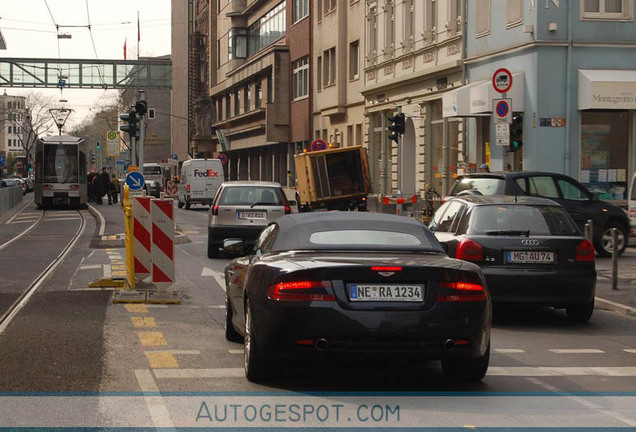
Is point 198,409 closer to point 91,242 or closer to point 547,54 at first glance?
point 91,242

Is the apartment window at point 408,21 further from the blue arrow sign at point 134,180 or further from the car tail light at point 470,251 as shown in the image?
the car tail light at point 470,251

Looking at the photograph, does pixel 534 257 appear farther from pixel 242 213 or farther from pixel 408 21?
pixel 408 21

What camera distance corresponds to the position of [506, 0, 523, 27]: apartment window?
101 feet

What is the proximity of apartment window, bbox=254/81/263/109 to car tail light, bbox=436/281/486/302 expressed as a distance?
194 feet

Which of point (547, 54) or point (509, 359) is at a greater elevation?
point (547, 54)

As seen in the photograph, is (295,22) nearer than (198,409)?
No

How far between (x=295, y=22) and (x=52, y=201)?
16561mm

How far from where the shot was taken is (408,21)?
40.7 metres

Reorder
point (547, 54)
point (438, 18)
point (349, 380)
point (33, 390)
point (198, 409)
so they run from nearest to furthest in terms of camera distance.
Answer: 1. point (198, 409)
2. point (33, 390)
3. point (349, 380)
4. point (547, 54)
5. point (438, 18)

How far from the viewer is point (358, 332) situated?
771cm

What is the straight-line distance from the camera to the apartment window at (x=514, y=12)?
30.6 metres

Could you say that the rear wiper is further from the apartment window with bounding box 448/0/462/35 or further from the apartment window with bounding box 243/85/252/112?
the apartment window with bounding box 243/85/252/112

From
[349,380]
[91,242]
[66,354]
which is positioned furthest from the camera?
[91,242]

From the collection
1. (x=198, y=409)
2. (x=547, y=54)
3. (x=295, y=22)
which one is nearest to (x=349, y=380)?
(x=198, y=409)
